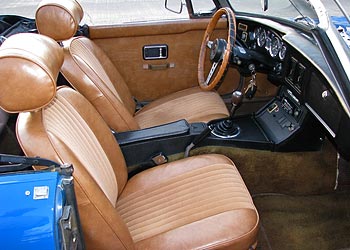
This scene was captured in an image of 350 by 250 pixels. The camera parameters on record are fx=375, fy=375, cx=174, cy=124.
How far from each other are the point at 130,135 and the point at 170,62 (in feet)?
3.09

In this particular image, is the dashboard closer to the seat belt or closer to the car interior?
the car interior

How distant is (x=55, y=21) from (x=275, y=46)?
1146 millimetres

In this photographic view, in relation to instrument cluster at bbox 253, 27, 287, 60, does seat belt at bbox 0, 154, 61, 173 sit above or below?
above

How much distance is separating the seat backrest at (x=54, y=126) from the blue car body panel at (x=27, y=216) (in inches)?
6.1

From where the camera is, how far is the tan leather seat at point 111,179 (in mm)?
957

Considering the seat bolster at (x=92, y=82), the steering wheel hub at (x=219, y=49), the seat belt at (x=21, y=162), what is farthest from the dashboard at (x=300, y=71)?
the seat belt at (x=21, y=162)

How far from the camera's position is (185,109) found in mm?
2240

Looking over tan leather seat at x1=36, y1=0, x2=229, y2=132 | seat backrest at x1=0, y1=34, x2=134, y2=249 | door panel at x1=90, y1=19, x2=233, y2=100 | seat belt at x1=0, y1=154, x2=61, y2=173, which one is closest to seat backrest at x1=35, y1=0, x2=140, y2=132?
tan leather seat at x1=36, y1=0, x2=229, y2=132

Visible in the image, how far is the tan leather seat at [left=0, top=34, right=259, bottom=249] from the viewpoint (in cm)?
96

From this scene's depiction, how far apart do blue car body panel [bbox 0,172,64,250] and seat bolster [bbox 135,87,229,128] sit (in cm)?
131

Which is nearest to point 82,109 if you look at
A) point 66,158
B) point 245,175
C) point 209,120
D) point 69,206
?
point 66,158

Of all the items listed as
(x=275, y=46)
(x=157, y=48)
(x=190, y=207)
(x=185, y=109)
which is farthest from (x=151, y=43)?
(x=190, y=207)

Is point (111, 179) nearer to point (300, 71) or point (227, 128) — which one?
point (227, 128)

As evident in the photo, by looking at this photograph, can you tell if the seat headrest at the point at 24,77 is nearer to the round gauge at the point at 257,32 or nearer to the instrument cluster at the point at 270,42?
the instrument cluster at the point at 270,42
